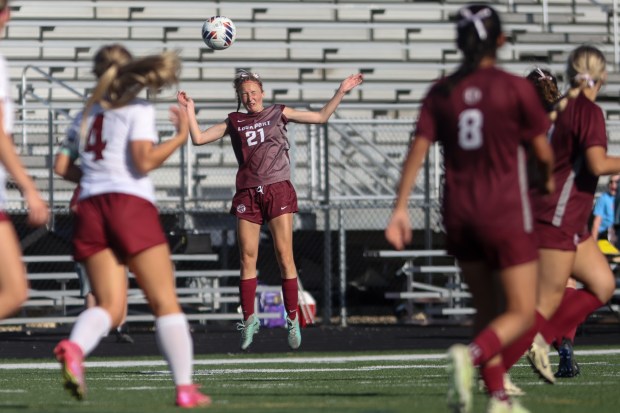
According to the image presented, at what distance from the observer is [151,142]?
621cm

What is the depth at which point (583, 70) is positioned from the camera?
752 centimetres

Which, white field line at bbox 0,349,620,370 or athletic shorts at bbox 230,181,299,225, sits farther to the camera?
white field line at bbox 0,349,620,370

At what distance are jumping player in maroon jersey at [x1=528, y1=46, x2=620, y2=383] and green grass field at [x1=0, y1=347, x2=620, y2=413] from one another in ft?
1.79

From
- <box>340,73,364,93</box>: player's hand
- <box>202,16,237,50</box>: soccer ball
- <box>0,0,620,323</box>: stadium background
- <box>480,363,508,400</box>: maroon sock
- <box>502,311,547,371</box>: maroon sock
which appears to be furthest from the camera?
<box>0,0,620,323</box>: stadium background

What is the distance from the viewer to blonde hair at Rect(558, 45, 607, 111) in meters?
7.50

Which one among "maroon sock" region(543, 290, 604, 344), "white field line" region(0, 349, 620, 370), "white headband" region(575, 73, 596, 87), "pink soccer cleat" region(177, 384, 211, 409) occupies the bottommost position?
"white field line" region(0, 349, 620, 370)

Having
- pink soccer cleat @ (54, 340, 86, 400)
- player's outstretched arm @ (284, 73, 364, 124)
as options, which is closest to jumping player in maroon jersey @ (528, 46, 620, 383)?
pink soccer cleat @ (54, 340, 86, 400)

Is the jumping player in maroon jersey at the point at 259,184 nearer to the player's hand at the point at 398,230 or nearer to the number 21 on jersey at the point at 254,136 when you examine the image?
the number 21 on jersey at the point at 254,136

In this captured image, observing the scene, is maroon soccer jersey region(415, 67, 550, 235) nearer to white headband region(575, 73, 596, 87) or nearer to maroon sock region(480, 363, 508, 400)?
maroon sock region(480, 363, 508, 400)

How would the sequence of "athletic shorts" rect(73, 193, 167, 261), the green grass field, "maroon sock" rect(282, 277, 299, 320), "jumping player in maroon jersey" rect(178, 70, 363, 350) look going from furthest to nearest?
"maroon sock" rect(282, 277, 299, 320) < "jumping player in maroon jersey" rect(178, 70, 363, 350) < the green grass field < "athletic shorts" rect(73, 193, 167, 261)

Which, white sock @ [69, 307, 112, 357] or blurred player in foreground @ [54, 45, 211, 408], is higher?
blurred player in foreground @ [54, 45, 211, 408]

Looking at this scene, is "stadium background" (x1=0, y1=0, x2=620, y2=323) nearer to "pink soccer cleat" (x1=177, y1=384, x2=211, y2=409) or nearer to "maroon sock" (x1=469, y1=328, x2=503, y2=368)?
"pink soccer cleat" (x1=177, y1=384, x2=211, y2=409)

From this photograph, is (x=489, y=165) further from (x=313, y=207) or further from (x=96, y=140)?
(x=313, y=207)

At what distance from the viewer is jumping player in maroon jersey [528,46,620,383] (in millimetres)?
7328
